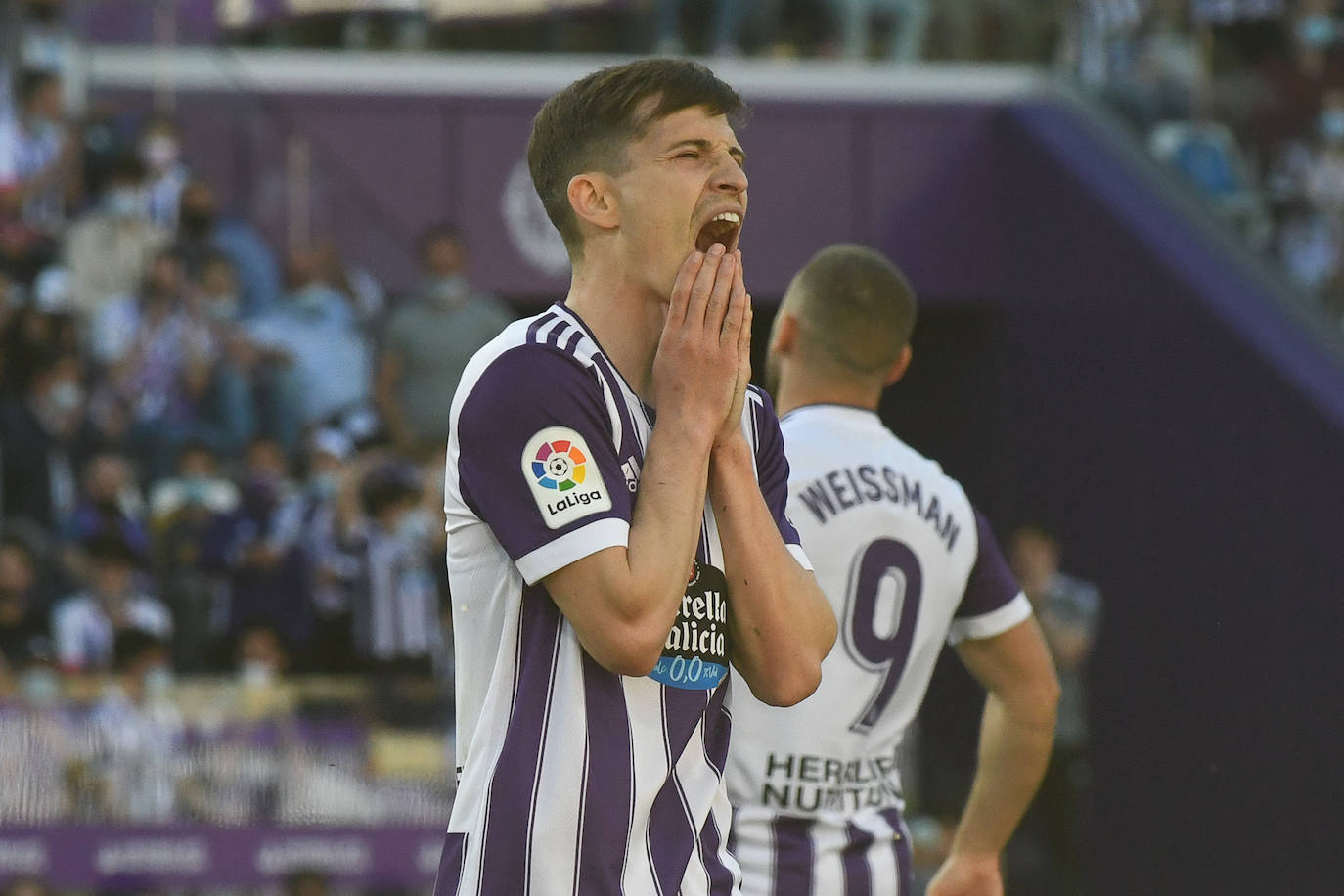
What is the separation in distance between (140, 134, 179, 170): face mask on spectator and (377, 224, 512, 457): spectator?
204cm

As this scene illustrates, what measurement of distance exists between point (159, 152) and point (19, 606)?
3924 mm

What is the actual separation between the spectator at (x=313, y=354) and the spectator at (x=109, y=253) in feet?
2.97

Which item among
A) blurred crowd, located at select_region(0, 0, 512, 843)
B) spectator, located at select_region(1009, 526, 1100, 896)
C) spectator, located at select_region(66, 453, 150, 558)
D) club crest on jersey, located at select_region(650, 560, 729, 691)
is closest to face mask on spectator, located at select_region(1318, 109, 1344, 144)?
spectator, located at select_region(1009, 526, 1100, 896)

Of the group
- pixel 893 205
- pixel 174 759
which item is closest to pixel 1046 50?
pixel 893 205

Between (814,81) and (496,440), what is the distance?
46.0 ft

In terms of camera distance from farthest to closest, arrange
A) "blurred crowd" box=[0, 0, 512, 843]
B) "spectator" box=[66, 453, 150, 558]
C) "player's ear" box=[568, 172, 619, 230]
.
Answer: "spectator" box=[66, 453, 150, 558] < "blurred crowd" box=[0, 0, 512, 843] < "player's ear" box=[568, 172, 619, 230]

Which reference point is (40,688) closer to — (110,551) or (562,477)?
(110,551)

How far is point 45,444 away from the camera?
36.1 ft

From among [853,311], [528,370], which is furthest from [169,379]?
[528,370]

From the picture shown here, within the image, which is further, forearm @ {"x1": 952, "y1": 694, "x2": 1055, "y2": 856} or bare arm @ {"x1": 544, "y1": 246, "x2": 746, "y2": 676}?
forearm @ {"x1": 952, "y1": 694, "x2": 1055, "y2": 856}

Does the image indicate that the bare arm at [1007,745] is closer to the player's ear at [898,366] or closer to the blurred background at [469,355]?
the player's ear at [898,366]

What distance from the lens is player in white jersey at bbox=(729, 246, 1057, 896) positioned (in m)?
4.39

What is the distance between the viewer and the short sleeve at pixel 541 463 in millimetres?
2812

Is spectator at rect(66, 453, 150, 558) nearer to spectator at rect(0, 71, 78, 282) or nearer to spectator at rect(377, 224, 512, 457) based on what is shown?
spectator at rect(377, 224, 512, 457)
